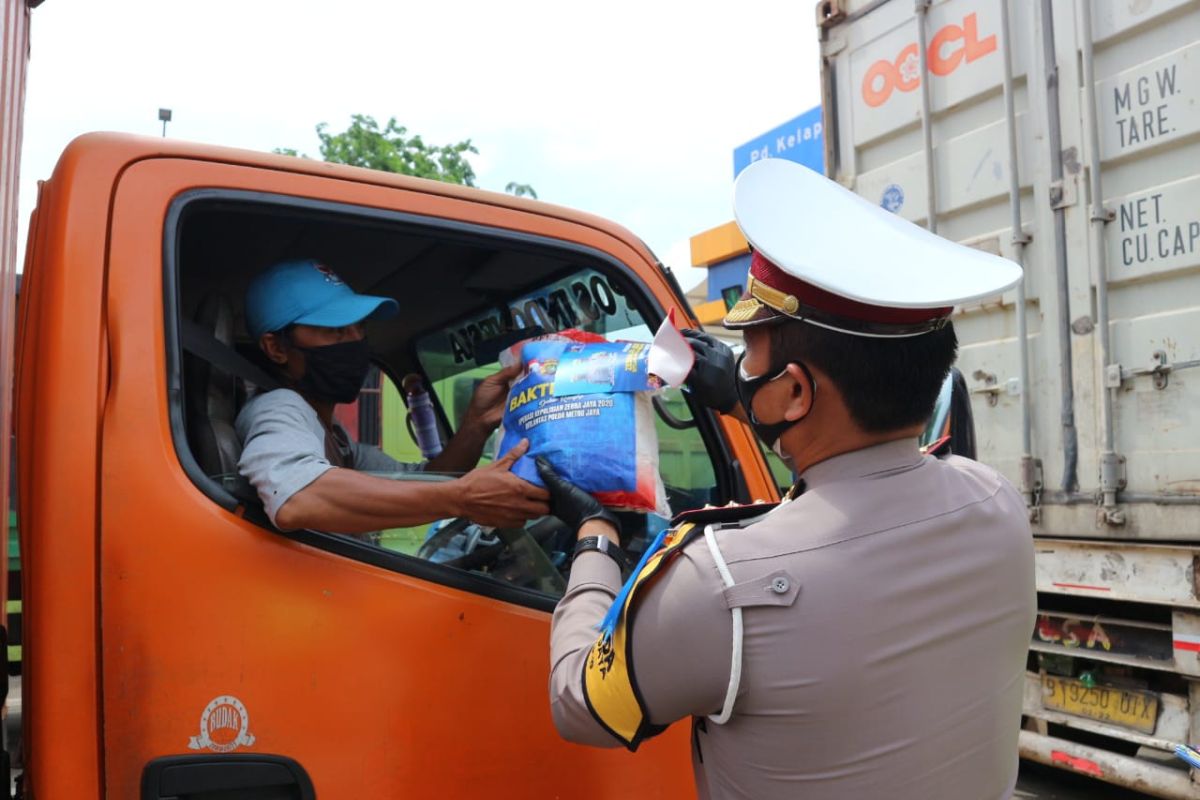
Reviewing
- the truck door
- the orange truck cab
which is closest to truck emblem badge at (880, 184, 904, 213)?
the truck door

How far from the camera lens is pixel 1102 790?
4418mm

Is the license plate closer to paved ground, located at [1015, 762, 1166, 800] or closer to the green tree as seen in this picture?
paved ground, located at [1015, 762, 1166, 800]

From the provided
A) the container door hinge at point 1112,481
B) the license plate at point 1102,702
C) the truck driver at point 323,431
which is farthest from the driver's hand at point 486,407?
the license plate at point 1102,702

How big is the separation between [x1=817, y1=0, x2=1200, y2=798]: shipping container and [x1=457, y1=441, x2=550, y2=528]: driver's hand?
2.71m

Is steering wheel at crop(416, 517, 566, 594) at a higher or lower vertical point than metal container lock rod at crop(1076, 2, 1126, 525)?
lower

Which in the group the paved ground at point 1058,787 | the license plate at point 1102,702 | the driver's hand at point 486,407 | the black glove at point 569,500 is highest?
the driver's hand at point 486,407

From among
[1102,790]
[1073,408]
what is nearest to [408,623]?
[1073,408]

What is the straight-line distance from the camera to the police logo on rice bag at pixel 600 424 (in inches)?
64.5

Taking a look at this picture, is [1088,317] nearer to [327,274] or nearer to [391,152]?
[327,274]

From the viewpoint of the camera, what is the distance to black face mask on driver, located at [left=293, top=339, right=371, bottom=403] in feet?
6.47

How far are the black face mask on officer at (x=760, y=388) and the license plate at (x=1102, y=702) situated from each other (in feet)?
→ 9.70

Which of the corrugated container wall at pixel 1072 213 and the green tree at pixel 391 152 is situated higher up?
the green tree at pixel 391 152

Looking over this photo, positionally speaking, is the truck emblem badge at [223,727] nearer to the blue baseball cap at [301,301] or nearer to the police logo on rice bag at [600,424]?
A: the police logo on rice bag at [600,424]

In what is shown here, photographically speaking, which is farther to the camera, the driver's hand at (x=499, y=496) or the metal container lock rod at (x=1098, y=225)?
the metal container lock rod at (x=1098, y=225)
